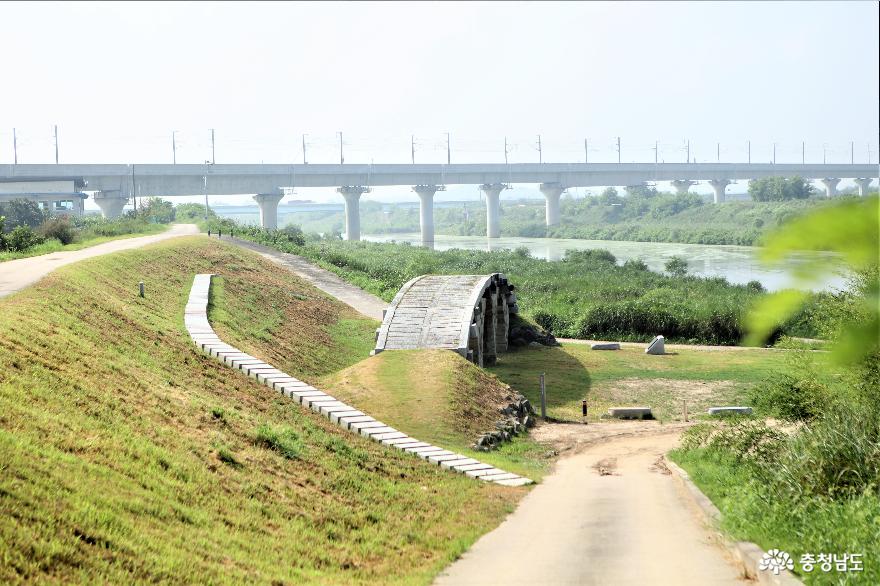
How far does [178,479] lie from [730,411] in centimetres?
1999

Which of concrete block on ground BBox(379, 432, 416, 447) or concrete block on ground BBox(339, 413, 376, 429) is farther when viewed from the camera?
concrete block on ground BBox(339, 413, 376, 429)

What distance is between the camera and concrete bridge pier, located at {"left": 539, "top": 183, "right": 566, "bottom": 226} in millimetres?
144625

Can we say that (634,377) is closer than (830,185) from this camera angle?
Yes

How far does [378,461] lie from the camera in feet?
64.0

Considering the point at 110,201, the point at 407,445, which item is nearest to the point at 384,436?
the point at 407,445

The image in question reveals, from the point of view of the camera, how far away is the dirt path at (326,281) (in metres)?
Answer: 54.6

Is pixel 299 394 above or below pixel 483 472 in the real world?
above

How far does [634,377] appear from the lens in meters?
38.6

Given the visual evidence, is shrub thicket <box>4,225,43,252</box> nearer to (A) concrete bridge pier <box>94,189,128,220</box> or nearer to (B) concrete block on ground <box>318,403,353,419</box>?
(B) concrete block on ground <box>318,403,353,419</box>

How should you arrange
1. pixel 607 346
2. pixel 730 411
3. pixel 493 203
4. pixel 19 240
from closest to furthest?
pixel 730 411 → pixel 607 346 → pixel 19 240 → pixel 493 203

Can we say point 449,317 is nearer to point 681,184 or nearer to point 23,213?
point 23,213

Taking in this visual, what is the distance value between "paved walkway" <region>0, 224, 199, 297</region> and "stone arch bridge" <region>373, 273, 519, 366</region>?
10.9 meters

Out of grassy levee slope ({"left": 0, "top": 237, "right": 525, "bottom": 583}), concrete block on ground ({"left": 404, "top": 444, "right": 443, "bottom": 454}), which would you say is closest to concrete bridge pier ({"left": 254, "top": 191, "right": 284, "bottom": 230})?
grassy levee slope ({"left": 0, "top": 237, "right": 525, "bottom": 583})

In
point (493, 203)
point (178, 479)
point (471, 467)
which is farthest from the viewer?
point (493, 203)
